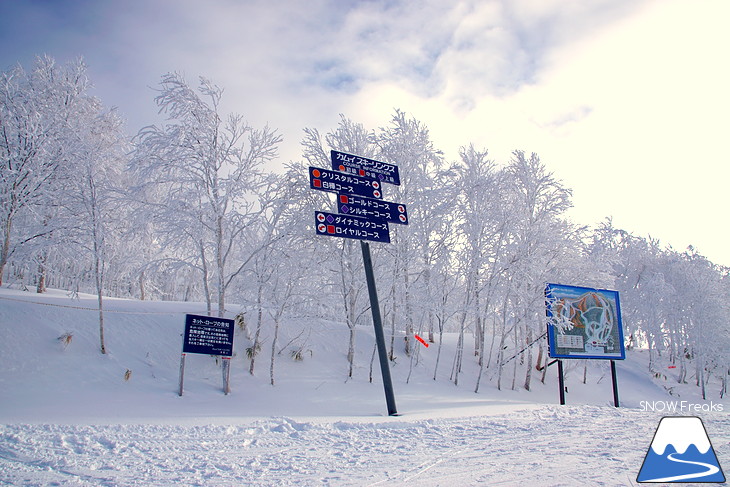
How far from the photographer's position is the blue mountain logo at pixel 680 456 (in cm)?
518

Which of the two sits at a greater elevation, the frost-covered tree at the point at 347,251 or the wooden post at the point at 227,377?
the frost-covered tree at the point at 347,251

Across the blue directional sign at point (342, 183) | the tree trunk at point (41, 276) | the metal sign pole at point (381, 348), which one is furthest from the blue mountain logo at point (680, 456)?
the tree trunk at point (41, 276)

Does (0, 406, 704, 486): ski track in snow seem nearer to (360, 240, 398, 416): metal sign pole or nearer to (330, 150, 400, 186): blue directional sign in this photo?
(360, 240, 398, 416): metal sign pole

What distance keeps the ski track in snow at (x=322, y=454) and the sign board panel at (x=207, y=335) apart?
6051 mm

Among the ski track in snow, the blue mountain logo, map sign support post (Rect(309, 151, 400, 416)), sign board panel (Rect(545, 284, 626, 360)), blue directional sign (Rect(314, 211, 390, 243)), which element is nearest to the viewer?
the blue mountain logo

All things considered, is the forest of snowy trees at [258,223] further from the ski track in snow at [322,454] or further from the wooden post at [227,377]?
the ski track in snow at [322,454]

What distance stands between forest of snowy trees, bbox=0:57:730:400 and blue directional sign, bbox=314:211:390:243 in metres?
5.21

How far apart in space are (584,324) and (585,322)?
0.32 feet

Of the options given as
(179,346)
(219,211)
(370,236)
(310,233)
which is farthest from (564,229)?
(179,346)

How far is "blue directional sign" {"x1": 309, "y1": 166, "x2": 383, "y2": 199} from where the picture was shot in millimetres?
12031

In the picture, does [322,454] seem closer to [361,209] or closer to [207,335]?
[361,209]

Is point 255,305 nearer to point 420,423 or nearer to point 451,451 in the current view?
point 420,423

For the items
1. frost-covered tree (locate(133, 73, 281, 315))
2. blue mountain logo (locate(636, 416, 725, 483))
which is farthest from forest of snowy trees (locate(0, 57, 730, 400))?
blue mountain logo (locate(636, 416, 725, 483))

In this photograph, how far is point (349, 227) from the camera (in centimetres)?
1228
